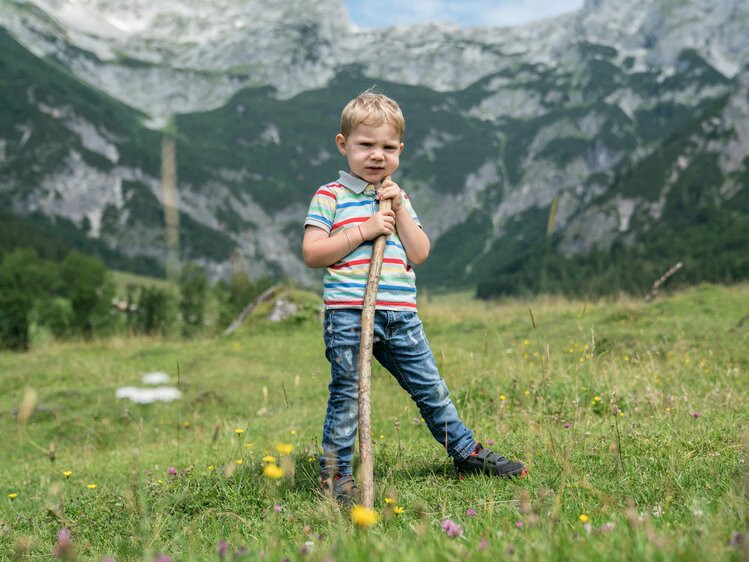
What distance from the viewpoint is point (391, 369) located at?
4.48 metres

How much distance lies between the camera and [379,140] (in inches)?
169

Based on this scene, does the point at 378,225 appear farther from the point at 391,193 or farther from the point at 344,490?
the point at 344,490

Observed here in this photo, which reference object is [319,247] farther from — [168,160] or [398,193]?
[168,160]

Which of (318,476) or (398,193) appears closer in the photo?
(398,193)

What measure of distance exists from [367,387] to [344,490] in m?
1.02

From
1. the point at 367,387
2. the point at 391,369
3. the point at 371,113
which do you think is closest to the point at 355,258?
the point at 391,369

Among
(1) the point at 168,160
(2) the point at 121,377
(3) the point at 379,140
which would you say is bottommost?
(2) the point at 121,377

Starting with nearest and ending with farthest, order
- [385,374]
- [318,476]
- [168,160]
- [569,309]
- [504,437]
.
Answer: [168,160] < [318,476] < [504,437] < [385,374] < [569,309]

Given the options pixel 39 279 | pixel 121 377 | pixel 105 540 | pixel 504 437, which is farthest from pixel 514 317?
pixel 39 279

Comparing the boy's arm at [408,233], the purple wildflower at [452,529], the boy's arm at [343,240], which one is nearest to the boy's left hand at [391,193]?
the boy's arm at [408,233]

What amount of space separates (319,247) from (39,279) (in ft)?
219

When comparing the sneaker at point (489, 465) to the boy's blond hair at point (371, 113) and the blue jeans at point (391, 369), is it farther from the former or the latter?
the boy's blond hair at point (371, 113)

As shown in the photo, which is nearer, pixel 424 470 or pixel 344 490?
pixel 344 490

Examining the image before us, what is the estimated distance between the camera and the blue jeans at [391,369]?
4.12 metres
